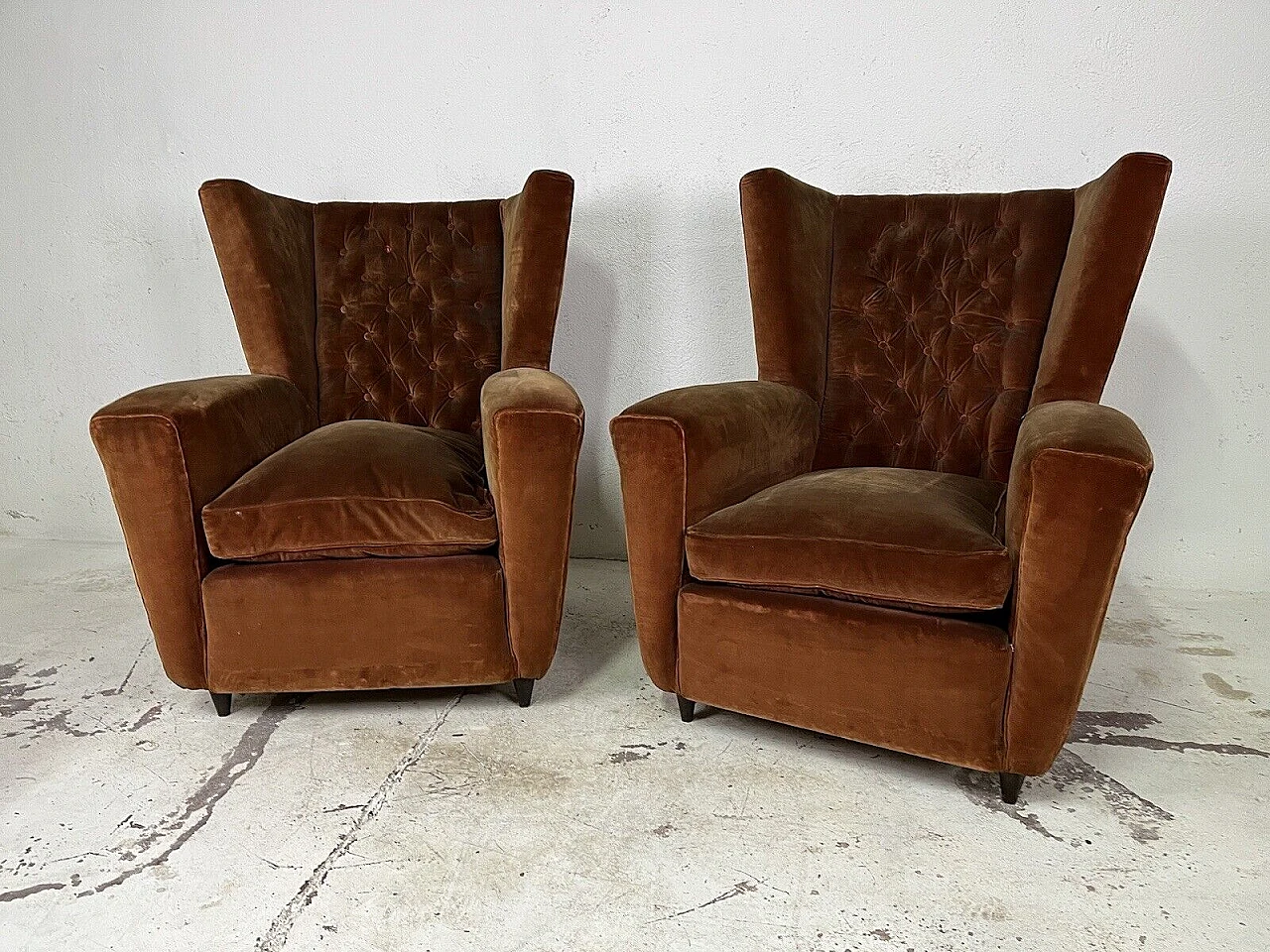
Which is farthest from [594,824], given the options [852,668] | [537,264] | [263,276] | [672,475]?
[263,276]

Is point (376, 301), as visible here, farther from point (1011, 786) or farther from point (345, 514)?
point (1011, 786)

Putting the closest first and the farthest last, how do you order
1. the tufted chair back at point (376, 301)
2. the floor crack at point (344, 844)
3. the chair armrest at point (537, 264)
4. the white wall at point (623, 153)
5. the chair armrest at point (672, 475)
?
1. the floor crack at point (344, 844)
2. the chair armrest at point (672, 475)
3. the chair armrest at point (537, 264)
4. the tufted chair back at point (376, 301)
5. the white wall at point (623, 153)

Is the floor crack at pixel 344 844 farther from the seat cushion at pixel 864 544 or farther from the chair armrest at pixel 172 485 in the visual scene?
the seat cushion at pixel 864 544

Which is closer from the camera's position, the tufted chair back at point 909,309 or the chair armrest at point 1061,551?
the chair armrest at point 1061,551

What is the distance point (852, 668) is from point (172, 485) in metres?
1.29

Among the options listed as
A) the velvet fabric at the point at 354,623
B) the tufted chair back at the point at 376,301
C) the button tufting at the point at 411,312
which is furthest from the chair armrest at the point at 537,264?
the velvet fabric at the point at 354,623

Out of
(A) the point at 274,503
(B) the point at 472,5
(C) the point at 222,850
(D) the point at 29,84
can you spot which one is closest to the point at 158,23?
(D) the point at 29,84

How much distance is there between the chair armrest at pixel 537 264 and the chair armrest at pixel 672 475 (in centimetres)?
53

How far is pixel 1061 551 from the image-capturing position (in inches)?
61.1

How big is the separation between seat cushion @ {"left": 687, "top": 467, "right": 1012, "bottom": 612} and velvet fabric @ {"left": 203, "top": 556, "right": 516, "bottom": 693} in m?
0.45

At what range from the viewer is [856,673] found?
1.76 m

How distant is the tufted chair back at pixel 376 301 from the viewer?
8.30 ft

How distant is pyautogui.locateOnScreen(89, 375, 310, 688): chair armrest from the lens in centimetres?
190

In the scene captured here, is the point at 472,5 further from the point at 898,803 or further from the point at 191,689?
the point at 898,803
